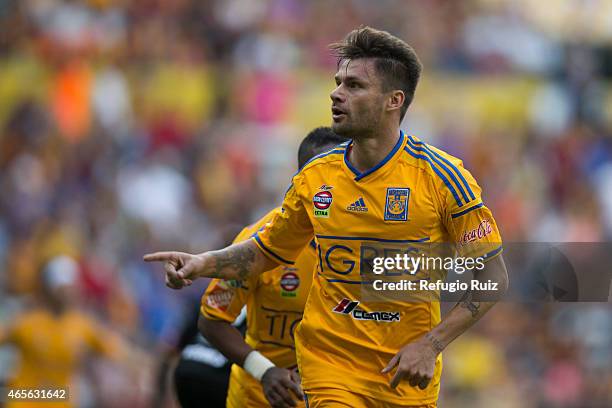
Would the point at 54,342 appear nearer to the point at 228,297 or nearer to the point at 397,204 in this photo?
the point at 228,297

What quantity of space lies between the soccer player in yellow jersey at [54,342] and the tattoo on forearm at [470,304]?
567cm

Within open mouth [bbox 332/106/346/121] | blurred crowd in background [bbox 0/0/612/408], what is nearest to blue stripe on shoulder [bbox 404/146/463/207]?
open mouth [bbox 332/106/346/121]

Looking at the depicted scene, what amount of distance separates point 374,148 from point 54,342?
5.66 metres

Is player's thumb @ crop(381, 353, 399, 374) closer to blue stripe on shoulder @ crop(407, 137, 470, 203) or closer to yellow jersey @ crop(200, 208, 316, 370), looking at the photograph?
blue stripe on shoulder @ crop(407, 137, 470, 203)

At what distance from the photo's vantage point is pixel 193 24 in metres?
17.2

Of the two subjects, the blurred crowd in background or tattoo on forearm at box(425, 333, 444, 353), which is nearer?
tattoo on forearm at box(425, 333, 444, 353)

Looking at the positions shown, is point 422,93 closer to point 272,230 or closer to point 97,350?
point 97,350

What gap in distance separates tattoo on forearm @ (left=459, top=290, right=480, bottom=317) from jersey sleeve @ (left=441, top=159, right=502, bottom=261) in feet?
0.67

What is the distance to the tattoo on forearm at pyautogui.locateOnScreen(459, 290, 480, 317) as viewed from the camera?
620 centimetres

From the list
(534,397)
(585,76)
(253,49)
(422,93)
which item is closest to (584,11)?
(585,76)

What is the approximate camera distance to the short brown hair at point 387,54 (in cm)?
648

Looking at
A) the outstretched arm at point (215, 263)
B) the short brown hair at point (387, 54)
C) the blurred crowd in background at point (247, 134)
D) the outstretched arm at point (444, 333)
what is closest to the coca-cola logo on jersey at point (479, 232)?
the outstretched arm at point (444, 333)

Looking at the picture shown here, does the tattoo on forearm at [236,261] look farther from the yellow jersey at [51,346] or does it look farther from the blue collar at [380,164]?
the yellow jersey at [51,346]

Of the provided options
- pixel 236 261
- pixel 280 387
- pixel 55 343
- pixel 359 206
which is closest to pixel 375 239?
pixel 359 206
